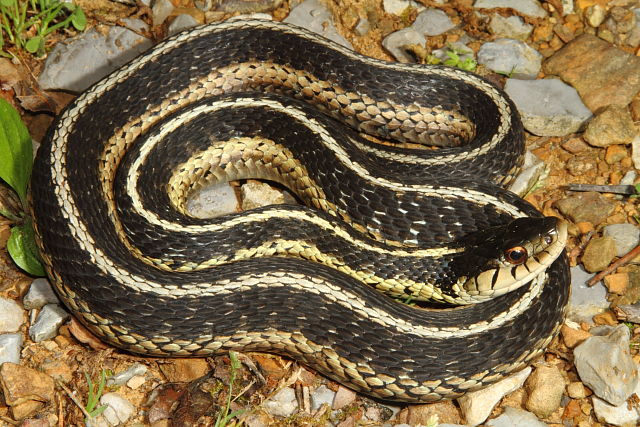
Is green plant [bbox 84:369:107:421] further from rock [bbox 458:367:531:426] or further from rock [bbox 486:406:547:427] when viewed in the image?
rock [bbox 486:406:547:427]

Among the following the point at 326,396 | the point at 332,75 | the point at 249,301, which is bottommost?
the point at 326,396

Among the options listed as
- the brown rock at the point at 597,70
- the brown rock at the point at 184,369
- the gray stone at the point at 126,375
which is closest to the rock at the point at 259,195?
the brown rock at the point at 184,369

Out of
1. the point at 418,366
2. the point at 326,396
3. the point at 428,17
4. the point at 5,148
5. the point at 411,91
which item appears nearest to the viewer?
the point at 418,366

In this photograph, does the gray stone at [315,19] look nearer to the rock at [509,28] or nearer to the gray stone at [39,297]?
the rock at [509,28]

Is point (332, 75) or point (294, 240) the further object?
point (332, 75)

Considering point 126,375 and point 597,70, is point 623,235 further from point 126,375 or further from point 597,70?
point 126,375

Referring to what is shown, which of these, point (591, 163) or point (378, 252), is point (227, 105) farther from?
point (591, 163)

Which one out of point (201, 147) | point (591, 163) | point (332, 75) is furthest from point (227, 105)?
point (591, 163)
